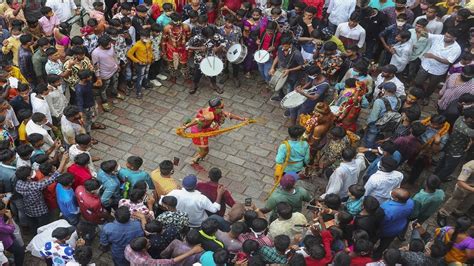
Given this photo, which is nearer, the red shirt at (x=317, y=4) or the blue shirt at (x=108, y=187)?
the blue shirt at (x=108, y=187)

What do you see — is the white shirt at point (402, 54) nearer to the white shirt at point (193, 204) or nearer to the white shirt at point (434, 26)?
the white shirt at point (434, 26)

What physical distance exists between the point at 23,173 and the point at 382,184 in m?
5.26

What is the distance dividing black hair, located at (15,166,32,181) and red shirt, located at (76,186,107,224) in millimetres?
716

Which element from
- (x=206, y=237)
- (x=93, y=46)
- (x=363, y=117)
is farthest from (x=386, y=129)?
(x=93, y=46)

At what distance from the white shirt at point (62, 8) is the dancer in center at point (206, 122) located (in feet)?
15.1

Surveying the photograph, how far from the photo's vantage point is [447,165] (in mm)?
9828

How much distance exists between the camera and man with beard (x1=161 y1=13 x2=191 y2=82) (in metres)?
11.3

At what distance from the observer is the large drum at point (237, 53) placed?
1166cm

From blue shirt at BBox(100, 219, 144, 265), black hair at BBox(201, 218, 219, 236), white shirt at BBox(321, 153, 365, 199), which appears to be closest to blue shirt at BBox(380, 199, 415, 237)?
white shirt at BBox(321, 153, 365, 199)

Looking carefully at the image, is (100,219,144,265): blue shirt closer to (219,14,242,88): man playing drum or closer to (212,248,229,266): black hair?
(212,248,229,266): black hair

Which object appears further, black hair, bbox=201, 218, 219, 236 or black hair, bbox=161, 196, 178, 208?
black hair, bbox=161, 196, 178, 208

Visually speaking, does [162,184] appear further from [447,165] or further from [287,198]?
[447,165]

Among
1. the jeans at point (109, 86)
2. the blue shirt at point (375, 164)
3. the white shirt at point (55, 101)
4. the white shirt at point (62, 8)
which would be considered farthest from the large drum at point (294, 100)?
the white shirt at point (62, 8)

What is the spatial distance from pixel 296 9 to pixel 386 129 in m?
3.67
